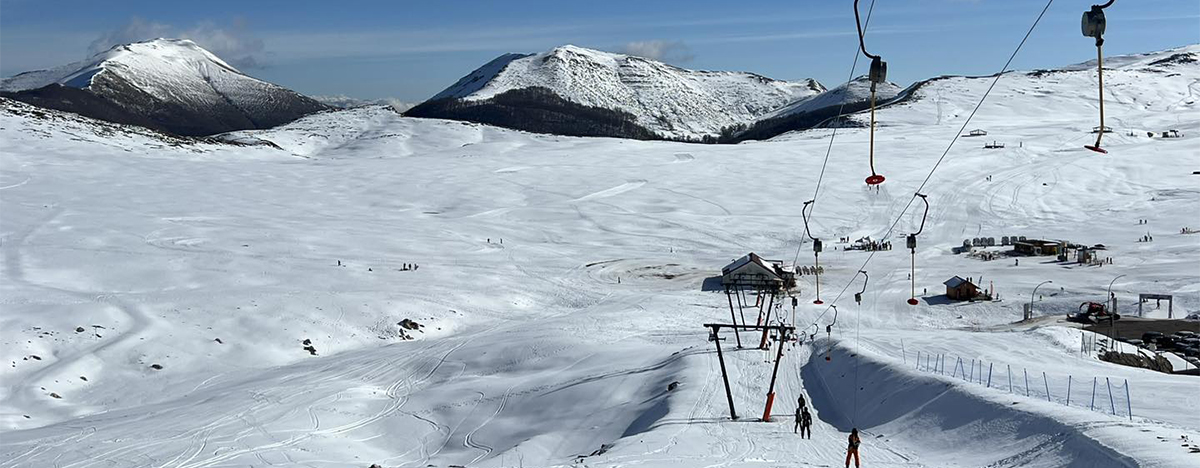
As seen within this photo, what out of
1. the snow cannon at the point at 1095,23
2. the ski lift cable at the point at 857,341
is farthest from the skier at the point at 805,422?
the snow cannon at the point at 1095,23

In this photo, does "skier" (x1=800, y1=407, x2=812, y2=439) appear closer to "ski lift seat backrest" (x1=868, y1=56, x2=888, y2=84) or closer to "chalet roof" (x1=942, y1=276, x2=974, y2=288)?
"ski lift seat backrest" (x1=868, y1=56, x2=888, y2=84)

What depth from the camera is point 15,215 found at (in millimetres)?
65125

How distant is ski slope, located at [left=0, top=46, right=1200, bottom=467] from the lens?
2603cm

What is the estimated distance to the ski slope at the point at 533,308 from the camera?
85.4 ft

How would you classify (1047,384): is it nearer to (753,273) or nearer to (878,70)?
(878,70)

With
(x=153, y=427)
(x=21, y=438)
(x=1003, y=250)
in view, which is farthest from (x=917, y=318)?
(x=21, y=438)

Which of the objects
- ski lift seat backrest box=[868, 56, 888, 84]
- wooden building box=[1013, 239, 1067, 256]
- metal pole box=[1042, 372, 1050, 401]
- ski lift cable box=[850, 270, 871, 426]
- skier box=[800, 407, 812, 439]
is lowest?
ski lift cable box=[850, 270, 871, 426]

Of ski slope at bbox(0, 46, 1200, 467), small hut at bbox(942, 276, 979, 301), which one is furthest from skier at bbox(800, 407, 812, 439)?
small hut at bbox(942, 276, 979, 301)

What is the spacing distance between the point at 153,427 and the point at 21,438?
363 centimetres

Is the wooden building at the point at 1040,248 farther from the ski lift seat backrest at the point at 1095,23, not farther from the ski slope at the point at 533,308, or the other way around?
the ski lift seat backrest at the point at 1095,23

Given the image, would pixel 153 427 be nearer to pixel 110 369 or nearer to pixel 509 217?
pixel 110 369

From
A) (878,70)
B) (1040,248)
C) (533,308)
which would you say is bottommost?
(533,308)

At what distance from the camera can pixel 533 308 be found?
168 feet

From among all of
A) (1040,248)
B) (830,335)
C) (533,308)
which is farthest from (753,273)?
(1040,248)
